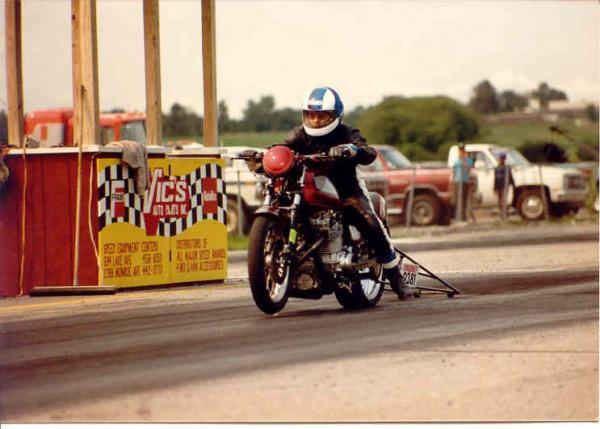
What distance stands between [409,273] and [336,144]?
1511mm

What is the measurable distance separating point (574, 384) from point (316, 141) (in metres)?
4.07

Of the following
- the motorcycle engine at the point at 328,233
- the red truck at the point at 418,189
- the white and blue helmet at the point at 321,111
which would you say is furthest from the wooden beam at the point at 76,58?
the red truck at the point at 418,189

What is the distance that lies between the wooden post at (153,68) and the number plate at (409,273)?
144 inches

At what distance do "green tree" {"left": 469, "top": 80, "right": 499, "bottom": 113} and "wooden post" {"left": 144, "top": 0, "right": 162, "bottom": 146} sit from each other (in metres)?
55.4

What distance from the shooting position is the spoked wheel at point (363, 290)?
11258 mm

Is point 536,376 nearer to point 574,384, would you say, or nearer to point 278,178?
point 574,384

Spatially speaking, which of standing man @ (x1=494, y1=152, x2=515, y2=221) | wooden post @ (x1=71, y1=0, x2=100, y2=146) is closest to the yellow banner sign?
wooden post @ (x1=71, y1=0, x2=100, y2=146)

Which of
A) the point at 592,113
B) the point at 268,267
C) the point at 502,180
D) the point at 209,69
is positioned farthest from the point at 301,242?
the point at 592,113

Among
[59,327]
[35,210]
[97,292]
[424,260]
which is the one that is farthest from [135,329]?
[424,260]

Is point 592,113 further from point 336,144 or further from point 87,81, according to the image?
point 336,144

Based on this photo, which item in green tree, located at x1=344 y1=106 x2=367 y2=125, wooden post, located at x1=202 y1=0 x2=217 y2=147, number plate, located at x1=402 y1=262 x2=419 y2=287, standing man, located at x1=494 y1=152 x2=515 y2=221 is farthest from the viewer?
green tree, located at x1=344 y1=106 x2=367 y2=125

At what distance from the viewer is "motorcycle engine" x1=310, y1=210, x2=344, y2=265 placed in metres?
11.0

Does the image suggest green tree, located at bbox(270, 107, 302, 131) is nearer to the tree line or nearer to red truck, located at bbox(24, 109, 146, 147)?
the tree line

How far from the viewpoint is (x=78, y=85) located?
13.7m
